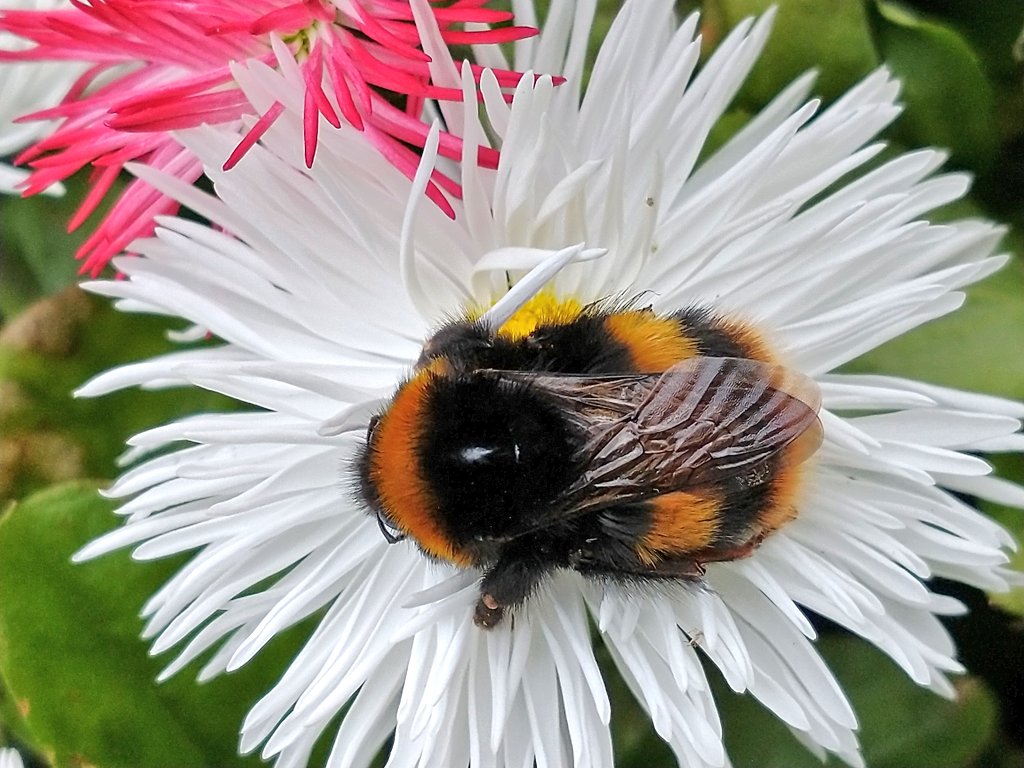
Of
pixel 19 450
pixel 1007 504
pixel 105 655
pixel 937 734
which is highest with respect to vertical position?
pixel 19 450

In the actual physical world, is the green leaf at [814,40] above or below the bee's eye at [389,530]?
above

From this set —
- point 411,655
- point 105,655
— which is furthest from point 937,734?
point 105,655

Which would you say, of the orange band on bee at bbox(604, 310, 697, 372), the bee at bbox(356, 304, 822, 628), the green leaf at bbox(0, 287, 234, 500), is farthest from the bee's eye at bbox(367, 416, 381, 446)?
the green leaf at bbox(0, 287, 234, 500)

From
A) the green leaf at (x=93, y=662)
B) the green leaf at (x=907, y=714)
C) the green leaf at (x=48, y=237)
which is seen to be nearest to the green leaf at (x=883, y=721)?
the green leaf at (x=907, y=714)

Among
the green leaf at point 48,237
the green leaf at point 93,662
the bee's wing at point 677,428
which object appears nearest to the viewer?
the bee's wing at point 677,428

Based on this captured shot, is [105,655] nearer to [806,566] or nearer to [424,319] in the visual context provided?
[424,319]

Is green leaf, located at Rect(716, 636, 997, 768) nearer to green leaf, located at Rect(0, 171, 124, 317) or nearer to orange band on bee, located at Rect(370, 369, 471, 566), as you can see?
orange band on bee, located at Rect(370, 369, 471, 566)

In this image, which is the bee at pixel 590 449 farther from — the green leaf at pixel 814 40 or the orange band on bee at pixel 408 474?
the green leaf at pixel 814 40

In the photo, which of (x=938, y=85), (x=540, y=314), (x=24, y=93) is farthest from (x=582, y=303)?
(x=24, y=93)
